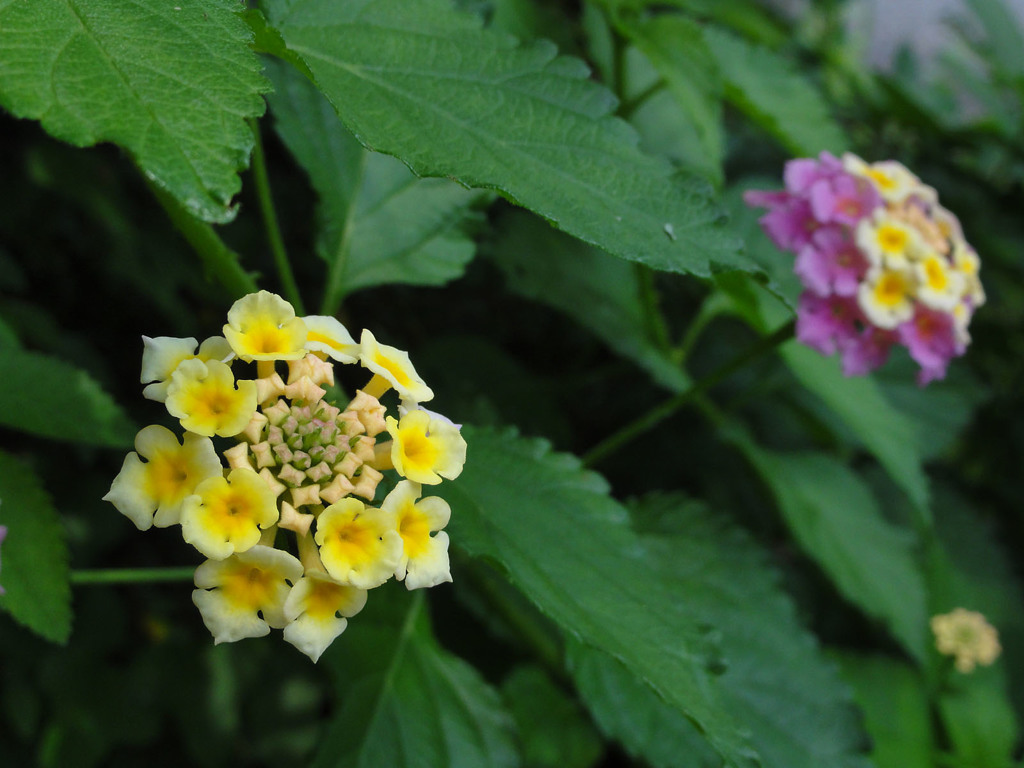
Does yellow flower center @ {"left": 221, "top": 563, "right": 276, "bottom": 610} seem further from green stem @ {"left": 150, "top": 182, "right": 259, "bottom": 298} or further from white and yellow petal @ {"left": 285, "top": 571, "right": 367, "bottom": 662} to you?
green stem @ {"left": 150, "top": 182, "right": 259, "bottom": 298}

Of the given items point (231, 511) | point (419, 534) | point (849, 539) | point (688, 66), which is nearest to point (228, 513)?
point (231, 511)

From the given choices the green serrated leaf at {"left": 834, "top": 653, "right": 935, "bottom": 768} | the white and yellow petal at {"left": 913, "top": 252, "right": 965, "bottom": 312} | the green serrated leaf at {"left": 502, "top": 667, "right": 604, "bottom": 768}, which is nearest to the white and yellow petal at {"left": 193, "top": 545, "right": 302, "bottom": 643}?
the green serrated leaf at {"left": 502, "top": 667, "right": 604, "bottom": 768}

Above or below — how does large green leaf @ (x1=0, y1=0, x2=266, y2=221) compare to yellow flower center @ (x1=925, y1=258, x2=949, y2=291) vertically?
above

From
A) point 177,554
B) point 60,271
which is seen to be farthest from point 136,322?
point 177,554

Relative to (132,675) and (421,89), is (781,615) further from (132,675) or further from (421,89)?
(132,675)

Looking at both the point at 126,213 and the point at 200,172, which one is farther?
the point at 126,213

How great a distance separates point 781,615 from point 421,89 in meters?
0.76

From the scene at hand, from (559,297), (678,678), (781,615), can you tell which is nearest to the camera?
(678,678)

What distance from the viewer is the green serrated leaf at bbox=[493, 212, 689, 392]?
120 centimetres

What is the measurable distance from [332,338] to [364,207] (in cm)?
36

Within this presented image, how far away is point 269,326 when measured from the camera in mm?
567

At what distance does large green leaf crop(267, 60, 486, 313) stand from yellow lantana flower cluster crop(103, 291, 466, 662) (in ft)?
0.99

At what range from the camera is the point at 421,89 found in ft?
2.01

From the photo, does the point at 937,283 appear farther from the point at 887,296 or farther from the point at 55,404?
the point at 55,404
